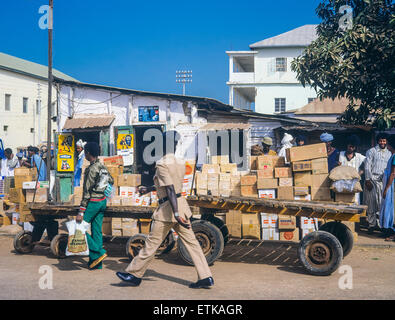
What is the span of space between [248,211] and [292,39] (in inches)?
1624

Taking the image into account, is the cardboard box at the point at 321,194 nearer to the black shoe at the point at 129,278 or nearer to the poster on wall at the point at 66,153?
the black shoe at the point at 129,278

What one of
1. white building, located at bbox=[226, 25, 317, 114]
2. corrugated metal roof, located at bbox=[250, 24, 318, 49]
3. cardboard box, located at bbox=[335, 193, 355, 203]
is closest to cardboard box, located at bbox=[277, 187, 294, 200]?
cardboard box, located at bbox=[335, 193, 355, 203]

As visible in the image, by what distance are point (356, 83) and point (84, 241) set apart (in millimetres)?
7095

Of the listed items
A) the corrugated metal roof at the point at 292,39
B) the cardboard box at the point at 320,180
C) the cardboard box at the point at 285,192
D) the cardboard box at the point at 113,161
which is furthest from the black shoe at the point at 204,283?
the corrugated metal roof at the point at 292,39

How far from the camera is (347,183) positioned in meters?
7.50

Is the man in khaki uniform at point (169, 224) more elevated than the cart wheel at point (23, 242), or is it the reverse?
the man in khaki uniform at point (169, 224)

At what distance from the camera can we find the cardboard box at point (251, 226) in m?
8.00

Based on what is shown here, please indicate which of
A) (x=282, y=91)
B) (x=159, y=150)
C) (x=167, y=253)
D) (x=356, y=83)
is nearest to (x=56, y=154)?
(x=159, y=150)

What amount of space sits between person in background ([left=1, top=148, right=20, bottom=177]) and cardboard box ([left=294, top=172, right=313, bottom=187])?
8.16 meters

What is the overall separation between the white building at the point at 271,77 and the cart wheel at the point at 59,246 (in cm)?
3592

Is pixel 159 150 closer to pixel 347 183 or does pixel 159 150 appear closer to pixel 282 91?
pixel 347 183

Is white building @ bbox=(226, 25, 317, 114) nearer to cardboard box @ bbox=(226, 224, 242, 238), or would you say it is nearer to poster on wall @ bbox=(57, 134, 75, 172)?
poster on wall @ bbox=(57, 134, 75, 172)

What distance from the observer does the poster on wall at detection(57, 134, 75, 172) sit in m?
14.9

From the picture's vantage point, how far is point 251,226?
8.01 meters
